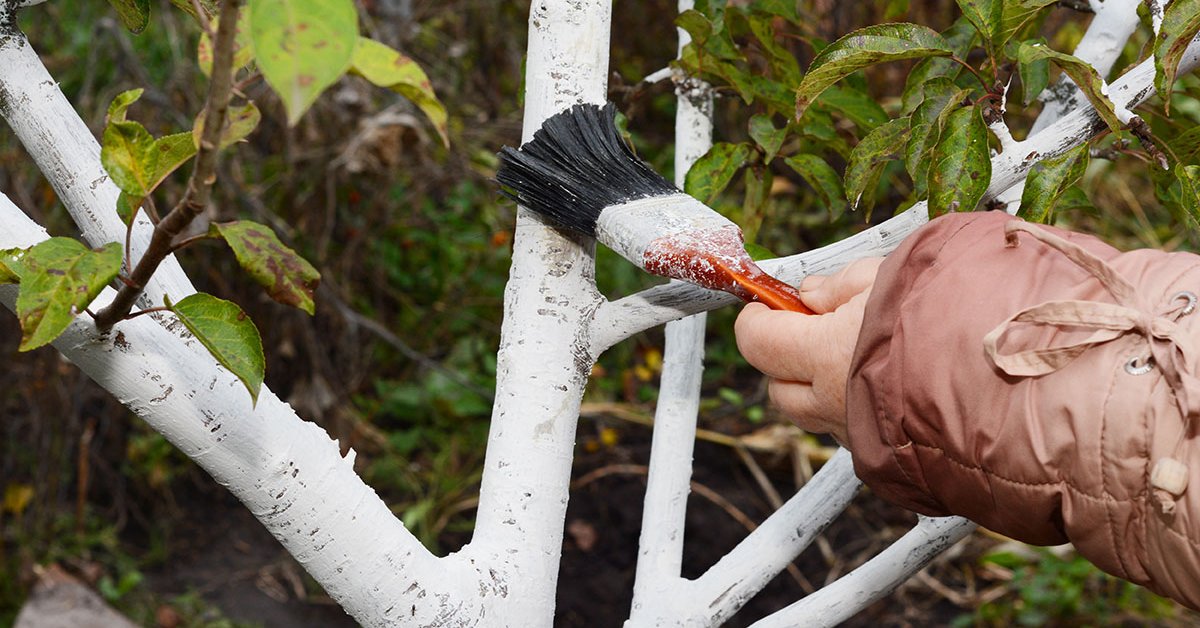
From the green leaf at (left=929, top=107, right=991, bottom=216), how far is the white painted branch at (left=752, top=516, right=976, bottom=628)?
33cm

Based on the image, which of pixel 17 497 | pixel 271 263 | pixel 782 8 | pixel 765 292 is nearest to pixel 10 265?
pixel 271 263

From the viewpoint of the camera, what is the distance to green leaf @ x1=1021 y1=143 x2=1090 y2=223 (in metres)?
→ 0.89

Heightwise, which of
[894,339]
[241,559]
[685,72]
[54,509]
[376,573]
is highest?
[685,72]

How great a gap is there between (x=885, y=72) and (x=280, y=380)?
7.21 feet

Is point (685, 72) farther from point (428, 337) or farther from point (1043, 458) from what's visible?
point (428, 337)

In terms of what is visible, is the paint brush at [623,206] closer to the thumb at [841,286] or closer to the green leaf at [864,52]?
the thumb at [841,286]

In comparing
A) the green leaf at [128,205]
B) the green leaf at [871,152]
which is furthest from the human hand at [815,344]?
the green leaf at [128,205]

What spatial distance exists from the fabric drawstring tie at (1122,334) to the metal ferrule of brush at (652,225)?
0.96 ft

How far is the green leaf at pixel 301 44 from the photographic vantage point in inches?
19.1

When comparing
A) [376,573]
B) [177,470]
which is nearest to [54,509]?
[177,470]

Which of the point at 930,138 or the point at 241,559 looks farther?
the point at 241,559

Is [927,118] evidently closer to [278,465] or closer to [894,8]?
[278,465]

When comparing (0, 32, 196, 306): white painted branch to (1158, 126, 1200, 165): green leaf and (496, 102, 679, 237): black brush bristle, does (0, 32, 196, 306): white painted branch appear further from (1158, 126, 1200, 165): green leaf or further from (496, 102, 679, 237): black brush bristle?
(1158, 126, 1200, 165): green leaf

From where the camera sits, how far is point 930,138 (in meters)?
0.96
